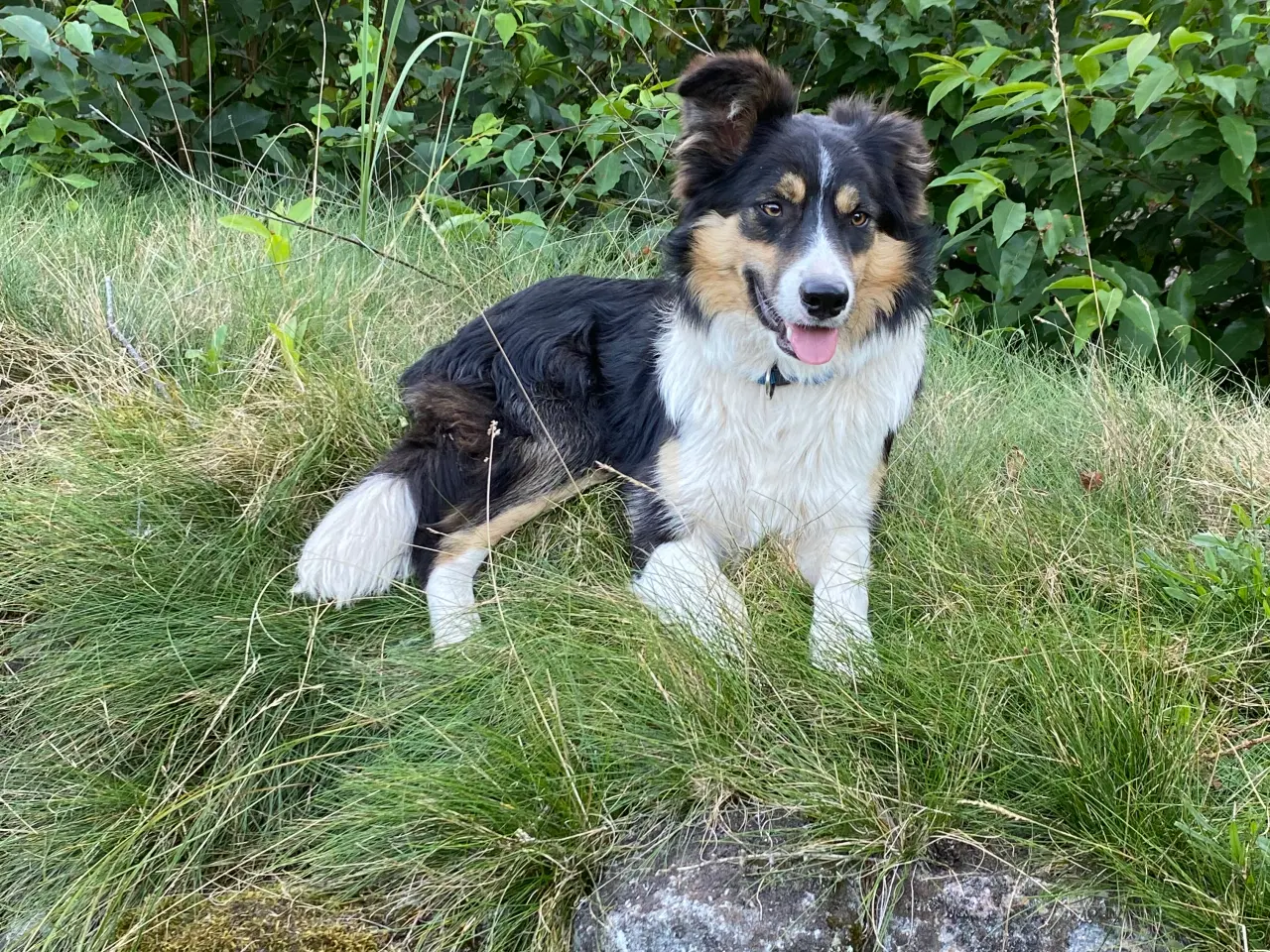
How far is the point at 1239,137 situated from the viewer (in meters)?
3.57

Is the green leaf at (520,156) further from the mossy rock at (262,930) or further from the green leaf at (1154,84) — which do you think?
the mossy rock at (262,930)

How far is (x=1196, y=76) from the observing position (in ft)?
11.3

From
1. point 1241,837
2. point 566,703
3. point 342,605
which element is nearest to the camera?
point 1241,837

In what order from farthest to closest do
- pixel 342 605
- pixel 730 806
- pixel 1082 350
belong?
pixel 1082 350 → pixel 342 605 → pixel 730 806

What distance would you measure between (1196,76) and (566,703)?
2.90 meters

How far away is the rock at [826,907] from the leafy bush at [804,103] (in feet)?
7.40

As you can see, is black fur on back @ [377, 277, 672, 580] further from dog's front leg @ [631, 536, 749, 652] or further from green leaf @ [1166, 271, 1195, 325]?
green leaf @ [1166, 271, 1195, 325]

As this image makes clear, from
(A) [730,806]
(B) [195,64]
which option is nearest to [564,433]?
(A) [730,806]

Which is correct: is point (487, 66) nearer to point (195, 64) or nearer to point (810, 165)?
point (195, 64)

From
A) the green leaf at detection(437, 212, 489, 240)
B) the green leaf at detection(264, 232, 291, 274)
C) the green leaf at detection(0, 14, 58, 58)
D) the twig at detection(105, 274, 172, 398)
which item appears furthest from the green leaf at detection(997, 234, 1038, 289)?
the green leaf at detection(0, 14, 58, 58)

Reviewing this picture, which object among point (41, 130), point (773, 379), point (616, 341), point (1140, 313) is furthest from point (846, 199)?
point (41, 130)

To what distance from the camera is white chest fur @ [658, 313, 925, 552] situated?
2.95m

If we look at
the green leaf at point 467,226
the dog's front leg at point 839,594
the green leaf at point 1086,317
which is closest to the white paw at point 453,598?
the dog's front leg at point 839,594

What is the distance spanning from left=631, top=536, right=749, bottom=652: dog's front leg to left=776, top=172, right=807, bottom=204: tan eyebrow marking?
97cm
